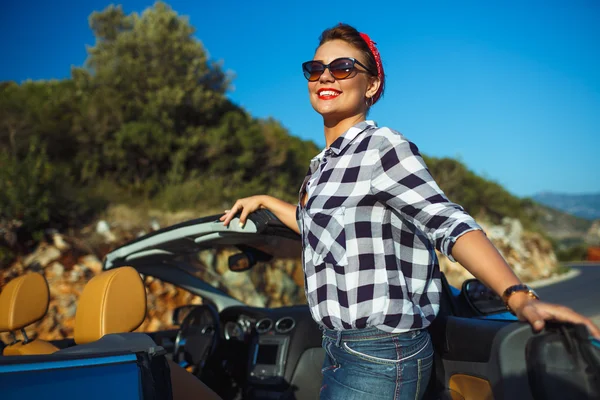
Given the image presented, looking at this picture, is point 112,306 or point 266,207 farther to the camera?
point 266,207

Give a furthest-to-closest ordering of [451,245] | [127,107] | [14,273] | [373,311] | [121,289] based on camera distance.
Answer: [127,107] < [14,273] < [121,289] < [373,311] < [451,245]

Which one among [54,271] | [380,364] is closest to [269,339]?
[380,364]

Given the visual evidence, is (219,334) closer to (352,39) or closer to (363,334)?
(363,334)

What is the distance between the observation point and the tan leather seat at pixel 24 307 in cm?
277

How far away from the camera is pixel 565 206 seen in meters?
196

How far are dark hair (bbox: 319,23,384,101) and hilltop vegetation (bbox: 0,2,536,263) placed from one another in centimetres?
861

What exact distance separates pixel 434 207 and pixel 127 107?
46.0 ft

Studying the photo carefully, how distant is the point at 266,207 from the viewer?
2.60 meters

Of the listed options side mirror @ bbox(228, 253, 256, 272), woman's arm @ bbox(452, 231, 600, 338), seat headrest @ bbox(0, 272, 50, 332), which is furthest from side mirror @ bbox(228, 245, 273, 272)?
woman's arm @ bbox(452, 231, 600, 338)

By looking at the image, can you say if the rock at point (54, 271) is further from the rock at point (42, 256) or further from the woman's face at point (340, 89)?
the woman's face at point (340, 89)

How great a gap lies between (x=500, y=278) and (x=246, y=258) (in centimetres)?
189

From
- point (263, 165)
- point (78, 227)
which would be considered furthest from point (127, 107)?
point (78, 227)

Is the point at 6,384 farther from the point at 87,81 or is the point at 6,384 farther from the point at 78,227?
the point at 87,81

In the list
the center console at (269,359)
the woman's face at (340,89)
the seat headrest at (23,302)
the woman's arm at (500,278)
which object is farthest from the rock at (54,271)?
the woman's arm at (500,278)
